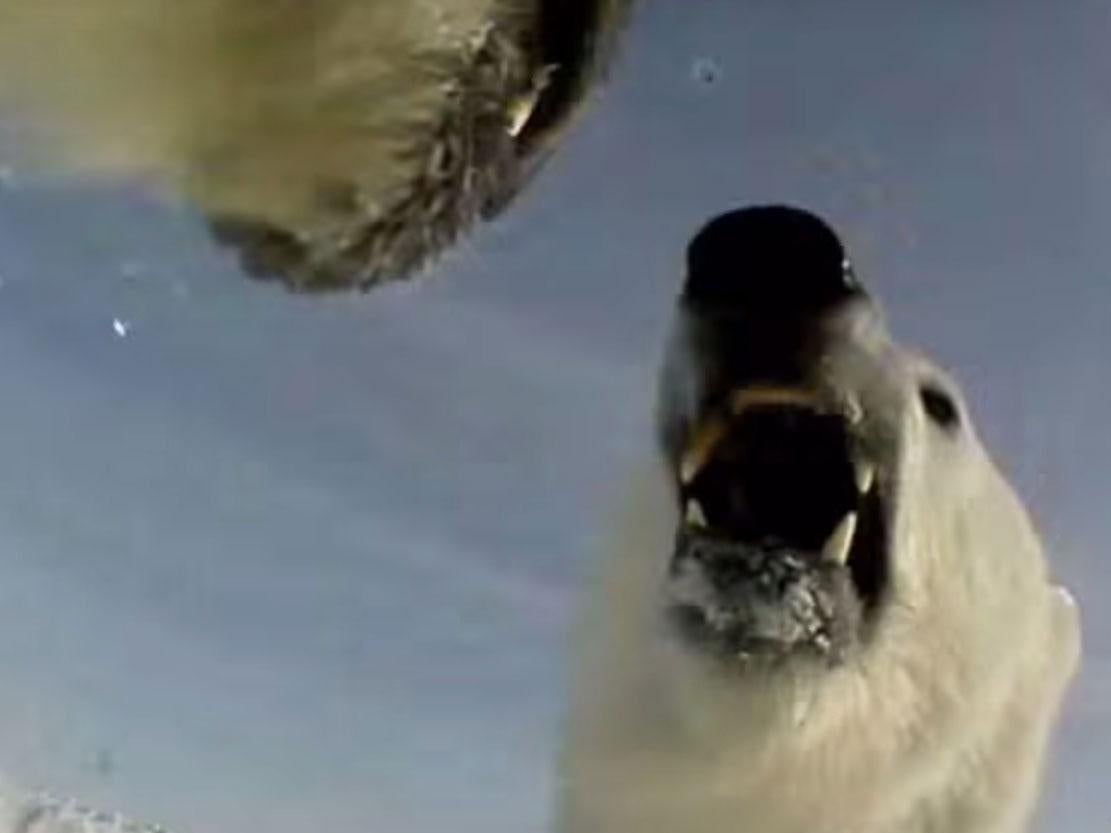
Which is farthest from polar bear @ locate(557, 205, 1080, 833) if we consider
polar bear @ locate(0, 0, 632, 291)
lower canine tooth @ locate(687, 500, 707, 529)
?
polar bear @ locate(0, 0, 632, 291)

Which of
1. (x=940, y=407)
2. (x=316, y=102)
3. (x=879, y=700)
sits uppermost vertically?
(x=940, y=407)

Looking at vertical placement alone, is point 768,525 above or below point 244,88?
above

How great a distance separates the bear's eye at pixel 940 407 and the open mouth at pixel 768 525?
20 centimetres

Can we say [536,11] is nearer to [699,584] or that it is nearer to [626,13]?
[626,13]

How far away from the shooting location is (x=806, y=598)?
1466mm

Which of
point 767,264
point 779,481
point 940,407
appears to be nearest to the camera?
point 767,264

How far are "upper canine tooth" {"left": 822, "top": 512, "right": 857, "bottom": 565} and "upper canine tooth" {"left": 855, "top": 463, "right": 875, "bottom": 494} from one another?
0.02 m

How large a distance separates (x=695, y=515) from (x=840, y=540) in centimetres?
11

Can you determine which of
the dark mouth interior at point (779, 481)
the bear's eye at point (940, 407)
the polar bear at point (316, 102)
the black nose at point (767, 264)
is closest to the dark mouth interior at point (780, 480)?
the dark mouth interior at point (779, 481)

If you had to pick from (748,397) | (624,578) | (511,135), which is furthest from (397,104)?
(624,578)

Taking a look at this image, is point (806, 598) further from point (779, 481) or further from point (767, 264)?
point (767, 264)

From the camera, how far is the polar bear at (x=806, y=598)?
1377 mm

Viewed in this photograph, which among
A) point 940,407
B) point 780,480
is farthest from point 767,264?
point 940,407

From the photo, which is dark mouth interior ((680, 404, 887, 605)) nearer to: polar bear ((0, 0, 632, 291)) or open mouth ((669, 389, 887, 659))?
open mouth ((669, 389, 887, 659))
